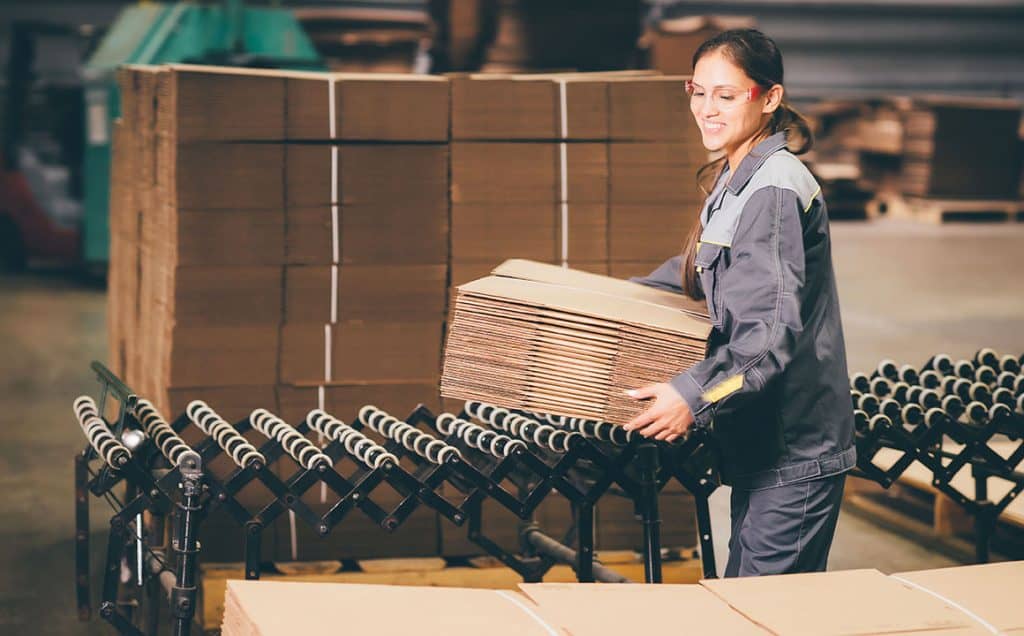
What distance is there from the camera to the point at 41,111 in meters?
15.3

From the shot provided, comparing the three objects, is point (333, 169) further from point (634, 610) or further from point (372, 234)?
point (634, 610)

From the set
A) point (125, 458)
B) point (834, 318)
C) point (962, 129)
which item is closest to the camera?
point (834, 318)

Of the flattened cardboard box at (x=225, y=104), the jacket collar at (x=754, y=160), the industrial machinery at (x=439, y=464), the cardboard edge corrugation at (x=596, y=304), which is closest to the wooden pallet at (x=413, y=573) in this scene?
the industrial machinery at (x=439, y=464)

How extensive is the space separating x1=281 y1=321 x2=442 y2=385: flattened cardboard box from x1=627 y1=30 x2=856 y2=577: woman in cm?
171

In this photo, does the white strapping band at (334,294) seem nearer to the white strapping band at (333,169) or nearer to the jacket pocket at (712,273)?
the white strapping band at (333,169)

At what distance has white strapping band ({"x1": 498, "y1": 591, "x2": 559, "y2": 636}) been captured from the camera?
2.49m

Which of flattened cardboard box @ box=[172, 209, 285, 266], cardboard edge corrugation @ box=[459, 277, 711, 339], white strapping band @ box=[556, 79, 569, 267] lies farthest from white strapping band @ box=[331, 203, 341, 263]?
cardboard edge corrugation @ box=[459, 277, 711, 339]

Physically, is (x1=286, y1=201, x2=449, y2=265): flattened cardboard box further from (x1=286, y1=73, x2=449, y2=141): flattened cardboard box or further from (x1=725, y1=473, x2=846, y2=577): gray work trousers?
(x1=725, y1=473, x2=846, y2=577): gray work trousers

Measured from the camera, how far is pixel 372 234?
443cm

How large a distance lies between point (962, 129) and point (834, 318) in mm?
15819

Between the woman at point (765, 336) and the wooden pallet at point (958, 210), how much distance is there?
1566 centimetres

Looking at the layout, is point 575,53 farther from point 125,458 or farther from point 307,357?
point 125,458

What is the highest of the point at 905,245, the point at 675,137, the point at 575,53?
the point at 575,53

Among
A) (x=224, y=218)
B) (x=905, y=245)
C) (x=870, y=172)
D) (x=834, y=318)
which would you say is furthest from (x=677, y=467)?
(x=870, y=172)
